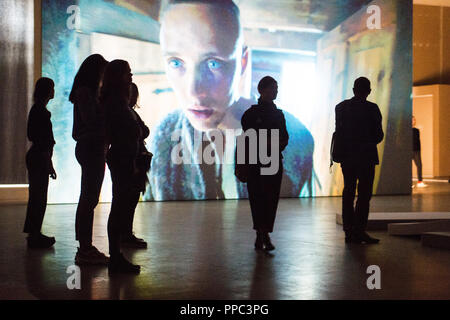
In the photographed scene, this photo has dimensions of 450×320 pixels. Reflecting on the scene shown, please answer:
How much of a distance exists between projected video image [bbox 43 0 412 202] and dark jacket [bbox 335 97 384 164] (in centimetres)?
583

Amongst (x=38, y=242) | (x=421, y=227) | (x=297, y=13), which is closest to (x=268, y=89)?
(x=421, y=227)

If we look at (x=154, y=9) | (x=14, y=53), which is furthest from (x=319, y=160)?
(x=14, y=53)

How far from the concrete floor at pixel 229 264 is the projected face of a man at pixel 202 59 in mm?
3657

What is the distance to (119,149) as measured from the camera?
5160mm

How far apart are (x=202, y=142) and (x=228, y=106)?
764 mm

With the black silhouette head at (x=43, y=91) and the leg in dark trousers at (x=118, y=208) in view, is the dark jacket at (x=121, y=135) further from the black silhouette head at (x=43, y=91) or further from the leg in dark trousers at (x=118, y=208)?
the black silhouette head at (x=43, y=91)

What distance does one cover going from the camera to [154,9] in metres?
12.4

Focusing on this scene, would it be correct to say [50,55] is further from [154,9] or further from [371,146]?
[371,146]

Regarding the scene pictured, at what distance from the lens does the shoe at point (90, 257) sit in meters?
5.56

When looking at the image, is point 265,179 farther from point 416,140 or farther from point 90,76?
point 416,140

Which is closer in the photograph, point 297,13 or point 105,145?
point 105,145

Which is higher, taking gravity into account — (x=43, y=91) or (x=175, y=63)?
(x=175, y=63)

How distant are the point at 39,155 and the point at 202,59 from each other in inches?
240

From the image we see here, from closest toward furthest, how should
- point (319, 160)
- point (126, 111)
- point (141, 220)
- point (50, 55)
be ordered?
point (126, 111), point (141, 220), point (50, 55), point (319, 160)
